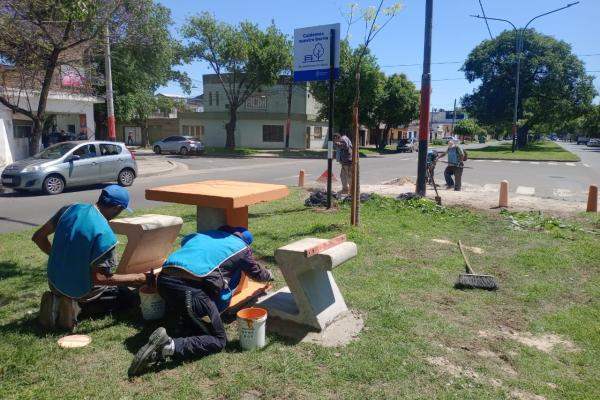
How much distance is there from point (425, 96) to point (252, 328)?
913cm

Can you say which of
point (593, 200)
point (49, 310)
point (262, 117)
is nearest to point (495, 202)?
point (593, 200)

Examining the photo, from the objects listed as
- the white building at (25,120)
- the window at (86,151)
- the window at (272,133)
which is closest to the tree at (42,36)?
the window at (86,151)

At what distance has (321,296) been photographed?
420 cm

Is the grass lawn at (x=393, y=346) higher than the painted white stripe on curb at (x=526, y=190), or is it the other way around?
the painted white stripe on curb at (x=526, y=190)

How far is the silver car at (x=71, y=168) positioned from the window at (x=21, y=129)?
36.3ft

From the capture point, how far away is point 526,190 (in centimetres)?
1498

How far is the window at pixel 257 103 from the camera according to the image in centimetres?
4616

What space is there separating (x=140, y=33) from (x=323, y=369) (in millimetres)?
16293

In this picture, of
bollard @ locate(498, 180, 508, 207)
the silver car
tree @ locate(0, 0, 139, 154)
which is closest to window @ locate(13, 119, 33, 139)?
tree @ locate(0, 0, 139, 154)

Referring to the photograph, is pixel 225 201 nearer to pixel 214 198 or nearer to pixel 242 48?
pixel 214 198

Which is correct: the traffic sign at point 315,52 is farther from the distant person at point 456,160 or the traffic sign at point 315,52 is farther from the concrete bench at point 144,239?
the concrete bench at point 144,239

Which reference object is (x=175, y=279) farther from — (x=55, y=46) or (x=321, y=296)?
(x=55, y=46)

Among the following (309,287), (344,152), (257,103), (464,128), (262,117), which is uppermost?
(257,103)

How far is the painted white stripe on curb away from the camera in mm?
14182
